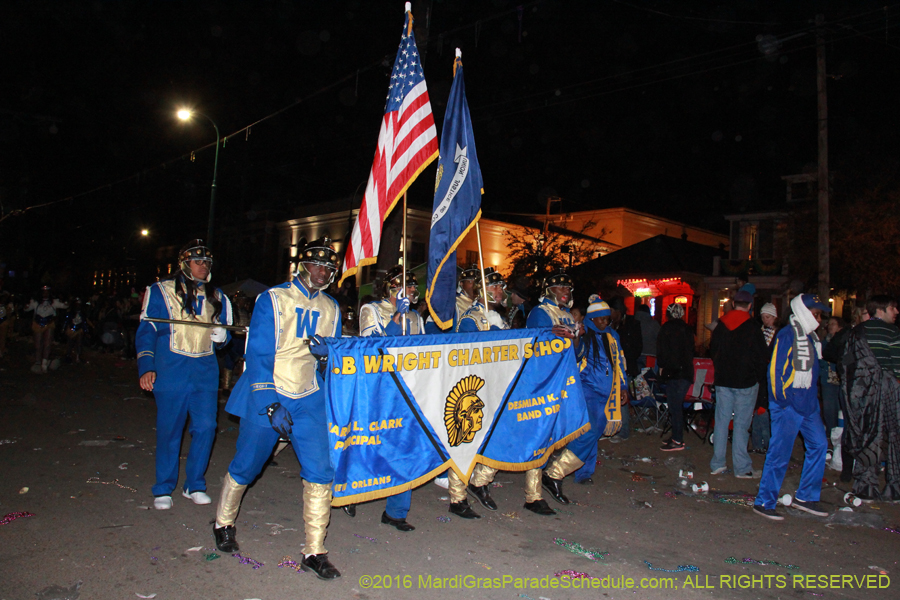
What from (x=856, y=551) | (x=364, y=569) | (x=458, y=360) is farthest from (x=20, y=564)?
(x=856, y=551)

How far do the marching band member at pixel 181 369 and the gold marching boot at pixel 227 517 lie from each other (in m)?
1.18

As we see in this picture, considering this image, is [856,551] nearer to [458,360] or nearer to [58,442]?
[458,360]

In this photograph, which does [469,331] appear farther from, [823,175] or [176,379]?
[823,175]

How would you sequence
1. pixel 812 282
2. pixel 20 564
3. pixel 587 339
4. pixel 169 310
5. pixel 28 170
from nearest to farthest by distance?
pixel 20 564, pixel 169 310, pixel 587 339, pixel 812 282, pixel 28 170

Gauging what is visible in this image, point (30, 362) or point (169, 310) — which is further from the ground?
point (169, 310)

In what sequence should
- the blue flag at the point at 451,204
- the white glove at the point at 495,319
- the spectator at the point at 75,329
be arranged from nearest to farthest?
1. the blue flag at the point at 451,204
2. the white glove at the point at 495,319
3. the spectator at the point at 75,329

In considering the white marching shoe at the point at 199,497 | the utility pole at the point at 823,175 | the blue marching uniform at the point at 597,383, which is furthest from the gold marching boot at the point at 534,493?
the utility pole at the point at 823,175

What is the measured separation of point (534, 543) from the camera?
16.4ft

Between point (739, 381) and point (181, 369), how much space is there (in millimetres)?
5828

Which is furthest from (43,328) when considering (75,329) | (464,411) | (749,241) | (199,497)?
(749,241)

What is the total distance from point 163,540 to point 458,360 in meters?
2.52

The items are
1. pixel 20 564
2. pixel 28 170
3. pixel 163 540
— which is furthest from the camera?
pixel 28 170

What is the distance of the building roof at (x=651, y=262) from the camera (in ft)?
106

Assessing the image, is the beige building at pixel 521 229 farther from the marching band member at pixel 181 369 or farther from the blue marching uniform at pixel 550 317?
the marching band member at pixel 181 369
